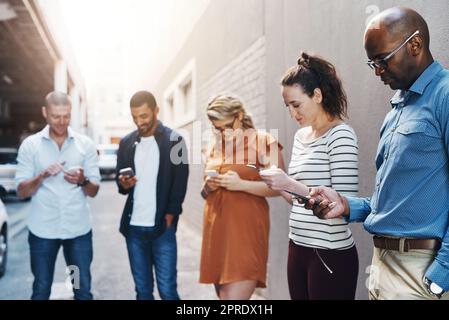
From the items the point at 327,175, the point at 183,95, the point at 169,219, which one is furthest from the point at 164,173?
the point at 183,95

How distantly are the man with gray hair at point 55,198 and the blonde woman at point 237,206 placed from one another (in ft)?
2.98

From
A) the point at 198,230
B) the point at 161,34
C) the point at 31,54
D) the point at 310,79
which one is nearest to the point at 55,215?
the point at 310,79

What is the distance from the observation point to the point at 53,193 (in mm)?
3066

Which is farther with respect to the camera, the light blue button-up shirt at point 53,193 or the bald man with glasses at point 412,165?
the light blue button-up shirt at point 53,193

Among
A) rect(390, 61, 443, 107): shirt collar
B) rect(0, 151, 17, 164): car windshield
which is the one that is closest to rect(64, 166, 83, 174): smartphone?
rect(390, 61, 443, 107): shirt collar

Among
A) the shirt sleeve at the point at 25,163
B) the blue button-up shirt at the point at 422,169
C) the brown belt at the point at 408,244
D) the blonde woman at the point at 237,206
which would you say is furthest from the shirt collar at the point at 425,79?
the shirt sleeve at the point at 25,163

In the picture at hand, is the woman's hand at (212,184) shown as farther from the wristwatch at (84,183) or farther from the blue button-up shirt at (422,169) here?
the blue button-up shirt at (422,169)

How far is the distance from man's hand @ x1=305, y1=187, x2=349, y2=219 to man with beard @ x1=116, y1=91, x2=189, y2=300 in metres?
1.54

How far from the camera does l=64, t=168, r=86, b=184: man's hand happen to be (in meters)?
2.93

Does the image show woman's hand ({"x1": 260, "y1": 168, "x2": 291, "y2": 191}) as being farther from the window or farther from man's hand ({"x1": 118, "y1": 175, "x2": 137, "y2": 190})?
the window

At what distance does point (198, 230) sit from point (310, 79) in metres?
5.35

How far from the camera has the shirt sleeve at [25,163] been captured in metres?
3.00

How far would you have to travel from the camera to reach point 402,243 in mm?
1484
